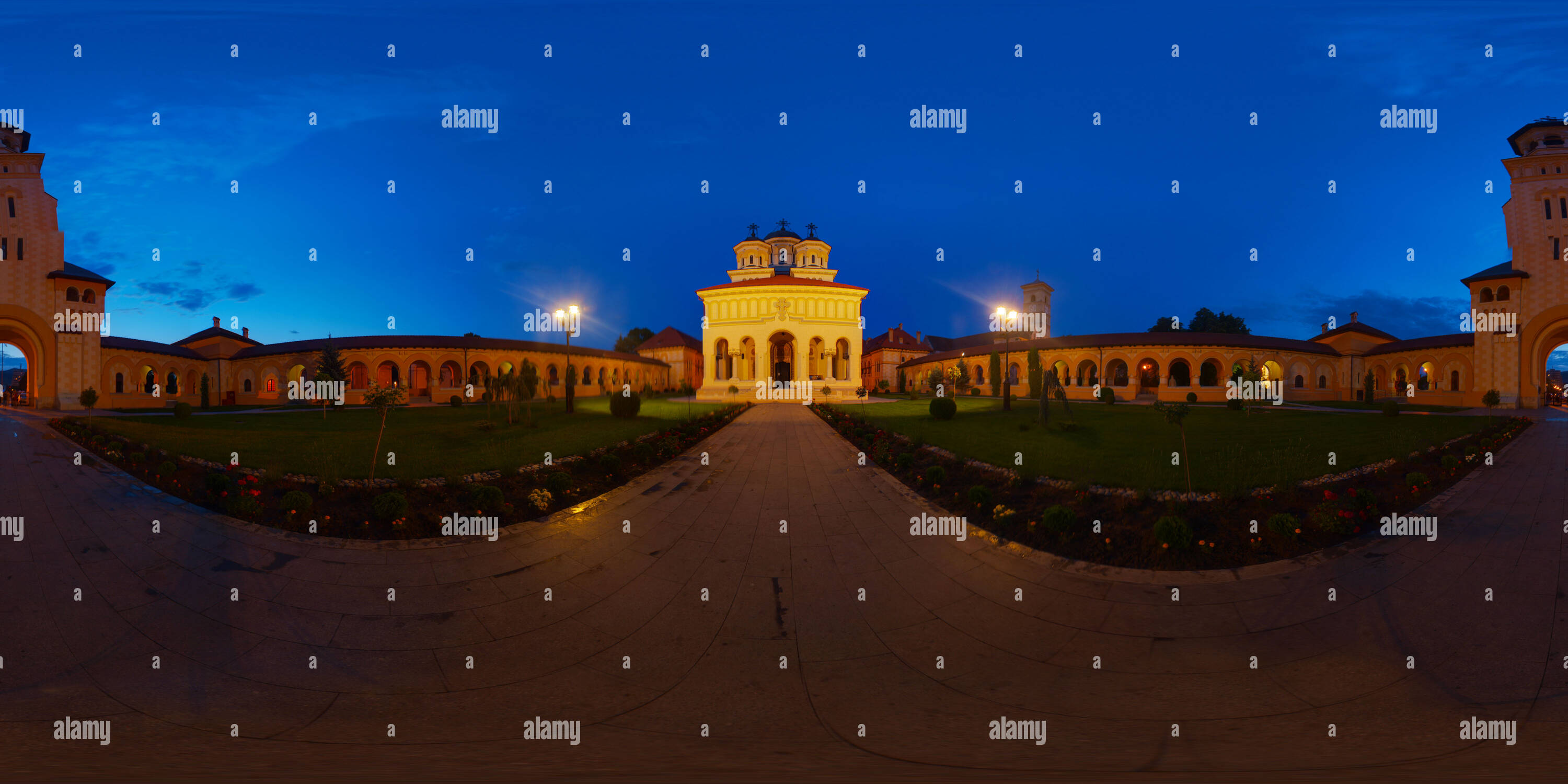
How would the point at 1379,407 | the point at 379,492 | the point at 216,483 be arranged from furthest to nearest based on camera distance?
the point at 1379,407, the point at 379,492, the point at 216,483

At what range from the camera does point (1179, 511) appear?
834 cm

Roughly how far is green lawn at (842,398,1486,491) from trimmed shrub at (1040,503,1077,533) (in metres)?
2.32

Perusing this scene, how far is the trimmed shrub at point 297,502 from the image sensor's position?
8633 millimetres

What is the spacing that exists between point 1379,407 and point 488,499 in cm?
4557

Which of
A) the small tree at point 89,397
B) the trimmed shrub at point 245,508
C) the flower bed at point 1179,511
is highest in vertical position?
the small tree at point 89,397

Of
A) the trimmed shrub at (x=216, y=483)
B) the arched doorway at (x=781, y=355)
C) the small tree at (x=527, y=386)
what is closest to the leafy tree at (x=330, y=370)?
the small tree at (x=527, y=386)

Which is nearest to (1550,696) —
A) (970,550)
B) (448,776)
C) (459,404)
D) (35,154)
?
A: (970,550)

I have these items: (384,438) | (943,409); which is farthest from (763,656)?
(943,409)

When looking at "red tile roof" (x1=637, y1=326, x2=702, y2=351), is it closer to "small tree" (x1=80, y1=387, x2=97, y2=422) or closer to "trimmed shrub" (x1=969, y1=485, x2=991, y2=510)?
"small tree" (x1=80, y1=387, x2=97, y2=422)

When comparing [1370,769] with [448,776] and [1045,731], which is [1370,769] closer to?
[1045,731]

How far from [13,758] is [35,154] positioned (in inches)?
1751

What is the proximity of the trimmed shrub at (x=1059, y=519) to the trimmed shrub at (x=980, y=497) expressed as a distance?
5.07 ft

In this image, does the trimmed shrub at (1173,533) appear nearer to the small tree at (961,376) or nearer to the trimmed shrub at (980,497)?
the trimmed shrub at (980,497)

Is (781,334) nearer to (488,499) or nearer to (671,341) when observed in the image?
(671,341)
